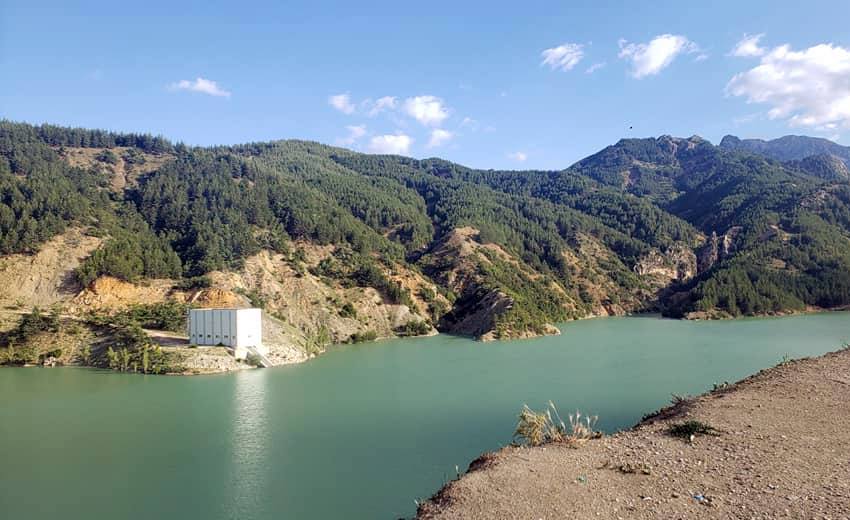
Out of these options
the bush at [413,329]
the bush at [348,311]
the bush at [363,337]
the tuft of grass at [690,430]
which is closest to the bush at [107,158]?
the bush at [348,311]

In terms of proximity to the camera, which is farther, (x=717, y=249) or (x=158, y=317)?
(x=717, y=249)

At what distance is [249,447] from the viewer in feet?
82.6

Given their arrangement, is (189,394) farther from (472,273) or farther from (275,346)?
(472,273)

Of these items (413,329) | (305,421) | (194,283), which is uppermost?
(194,283)

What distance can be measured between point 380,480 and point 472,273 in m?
64.3

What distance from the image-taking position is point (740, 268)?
97312 mm

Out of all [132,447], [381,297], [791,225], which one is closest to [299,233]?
[381,297]

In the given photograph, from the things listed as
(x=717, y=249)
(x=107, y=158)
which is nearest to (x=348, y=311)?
(x=107, y=158)

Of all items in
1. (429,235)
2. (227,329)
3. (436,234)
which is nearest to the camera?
(227,329)

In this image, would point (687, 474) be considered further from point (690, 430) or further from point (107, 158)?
point (107, 158)

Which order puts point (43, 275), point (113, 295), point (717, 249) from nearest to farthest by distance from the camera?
point (113, 295), point (43, 275), point (717, 249)

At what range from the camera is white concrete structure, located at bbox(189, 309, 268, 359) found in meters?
46.2

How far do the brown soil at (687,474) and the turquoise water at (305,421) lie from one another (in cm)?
473

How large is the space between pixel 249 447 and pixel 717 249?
380ft
